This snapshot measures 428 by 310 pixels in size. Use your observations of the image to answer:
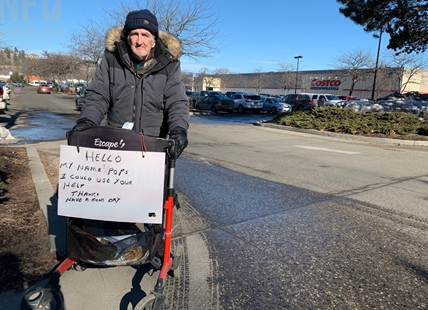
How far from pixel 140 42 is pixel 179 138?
83 cm

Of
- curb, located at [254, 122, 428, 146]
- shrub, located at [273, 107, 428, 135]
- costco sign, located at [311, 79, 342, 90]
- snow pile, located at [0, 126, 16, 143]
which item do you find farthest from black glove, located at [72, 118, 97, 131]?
costco sign, located at [311, 79, 342, 90]

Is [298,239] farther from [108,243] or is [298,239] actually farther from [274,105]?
[274,105]

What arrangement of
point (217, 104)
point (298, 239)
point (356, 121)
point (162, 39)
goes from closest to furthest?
1. point (162, 39)
2. point (298, 239)
3. point (356, 121)
4. point (217, 104)

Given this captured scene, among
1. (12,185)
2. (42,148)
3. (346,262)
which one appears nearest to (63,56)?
(42,148)

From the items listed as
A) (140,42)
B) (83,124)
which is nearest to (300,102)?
(140,42)

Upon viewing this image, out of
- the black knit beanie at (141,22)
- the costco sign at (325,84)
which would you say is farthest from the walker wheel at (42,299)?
the costco sign at (325,84)

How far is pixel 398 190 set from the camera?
5883 millimetres

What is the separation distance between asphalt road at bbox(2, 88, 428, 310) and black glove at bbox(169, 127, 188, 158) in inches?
47.3

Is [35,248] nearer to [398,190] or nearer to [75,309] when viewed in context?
[75,309]

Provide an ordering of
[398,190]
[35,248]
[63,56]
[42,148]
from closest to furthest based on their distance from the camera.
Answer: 1. [35,248]
2. [398,190]
3. [42,148]
4. [63,56]

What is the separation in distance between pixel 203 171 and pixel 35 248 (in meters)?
4.10

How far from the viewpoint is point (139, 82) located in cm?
258

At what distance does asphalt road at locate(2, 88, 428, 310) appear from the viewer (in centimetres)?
274

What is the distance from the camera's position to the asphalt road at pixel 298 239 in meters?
2.74
